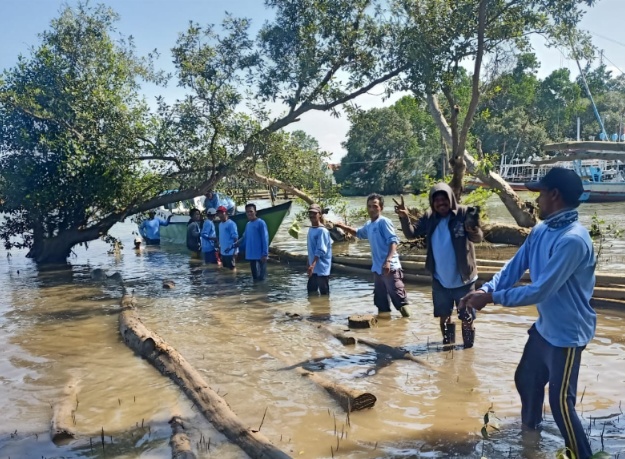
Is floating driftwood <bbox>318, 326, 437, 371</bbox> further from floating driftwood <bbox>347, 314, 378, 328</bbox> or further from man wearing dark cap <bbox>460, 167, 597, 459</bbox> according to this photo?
man wearing dark cap <bbox>460, 167, 597, 459</bbox>

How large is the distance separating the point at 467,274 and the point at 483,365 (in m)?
0.95

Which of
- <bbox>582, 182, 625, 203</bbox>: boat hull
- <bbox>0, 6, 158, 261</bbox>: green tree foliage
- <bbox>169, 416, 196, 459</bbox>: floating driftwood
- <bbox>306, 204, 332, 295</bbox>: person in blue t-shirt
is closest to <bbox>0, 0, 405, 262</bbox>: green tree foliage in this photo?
<bbox>0, 6, 158, 261</bbox>: green tree foliage

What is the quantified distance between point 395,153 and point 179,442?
196 ft

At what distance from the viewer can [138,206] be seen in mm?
17812

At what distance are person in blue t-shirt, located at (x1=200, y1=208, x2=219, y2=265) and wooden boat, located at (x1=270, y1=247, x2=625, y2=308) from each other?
1.72m

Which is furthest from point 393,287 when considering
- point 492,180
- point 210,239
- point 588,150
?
point 492,180

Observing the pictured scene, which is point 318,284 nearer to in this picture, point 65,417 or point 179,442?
point 65,417

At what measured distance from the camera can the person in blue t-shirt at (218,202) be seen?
17.6 meters

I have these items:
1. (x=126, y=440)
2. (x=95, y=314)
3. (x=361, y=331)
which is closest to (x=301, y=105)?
(x=95, y=314)

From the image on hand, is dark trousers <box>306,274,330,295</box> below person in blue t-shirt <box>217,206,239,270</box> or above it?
below

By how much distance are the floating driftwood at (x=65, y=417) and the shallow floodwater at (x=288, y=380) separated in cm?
6

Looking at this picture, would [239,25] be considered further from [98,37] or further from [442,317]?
[442,317]

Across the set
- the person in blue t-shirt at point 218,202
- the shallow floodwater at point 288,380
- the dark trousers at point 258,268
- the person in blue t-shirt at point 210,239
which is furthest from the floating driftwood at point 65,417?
the person in blue t-shirt at point 218,202

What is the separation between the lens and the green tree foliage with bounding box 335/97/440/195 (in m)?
61.6
